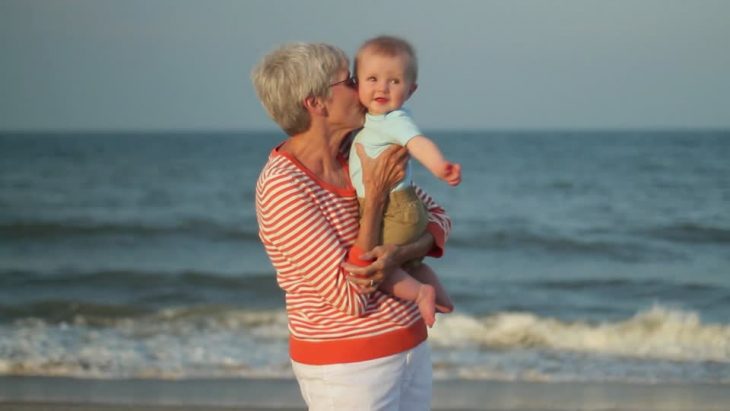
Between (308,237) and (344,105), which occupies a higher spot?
(344,105)

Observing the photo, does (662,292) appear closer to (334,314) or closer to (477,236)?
(477,236)

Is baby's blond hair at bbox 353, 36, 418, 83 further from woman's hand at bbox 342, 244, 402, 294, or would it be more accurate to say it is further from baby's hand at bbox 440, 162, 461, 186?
woman's hand at bbox 342, 244, 402, 294

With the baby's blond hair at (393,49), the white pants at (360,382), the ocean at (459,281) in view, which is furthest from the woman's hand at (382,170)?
the ocean at (459,281)

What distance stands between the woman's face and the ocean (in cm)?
417

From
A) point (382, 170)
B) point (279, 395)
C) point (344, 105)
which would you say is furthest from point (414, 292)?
point (279, 395)

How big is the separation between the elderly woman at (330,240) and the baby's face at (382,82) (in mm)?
43

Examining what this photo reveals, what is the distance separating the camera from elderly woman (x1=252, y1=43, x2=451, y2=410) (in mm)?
2457

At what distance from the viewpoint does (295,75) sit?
2.47m

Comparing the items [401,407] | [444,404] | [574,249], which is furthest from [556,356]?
[574,249]

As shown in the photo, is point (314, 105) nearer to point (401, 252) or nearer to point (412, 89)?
point (412, 89)

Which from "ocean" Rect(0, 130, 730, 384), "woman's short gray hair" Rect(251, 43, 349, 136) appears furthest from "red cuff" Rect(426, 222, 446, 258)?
"ocean" Rect(0, 130, 730, 384)

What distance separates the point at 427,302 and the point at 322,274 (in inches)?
11.8

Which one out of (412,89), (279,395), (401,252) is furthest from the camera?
(279,395)

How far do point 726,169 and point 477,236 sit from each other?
38.0 ft
